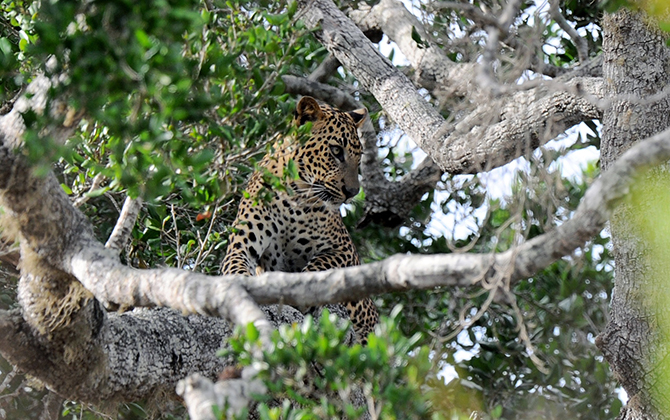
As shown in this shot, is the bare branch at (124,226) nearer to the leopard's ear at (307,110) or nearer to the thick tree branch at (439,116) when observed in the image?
the thick tree branch at (439,116)

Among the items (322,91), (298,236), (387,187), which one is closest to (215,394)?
(298,236)

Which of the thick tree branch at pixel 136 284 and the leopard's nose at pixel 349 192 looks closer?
the thick tree branch at pixel 136 284

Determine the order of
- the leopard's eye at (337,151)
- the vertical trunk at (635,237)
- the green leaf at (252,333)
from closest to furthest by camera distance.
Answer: the green leaf at (252,333) → the vertical trunk at (635,237) → the leopard's eye at (337,151)

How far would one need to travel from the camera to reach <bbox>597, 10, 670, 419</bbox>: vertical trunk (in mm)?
5137

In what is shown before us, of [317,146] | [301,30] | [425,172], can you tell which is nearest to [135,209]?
[301,30]

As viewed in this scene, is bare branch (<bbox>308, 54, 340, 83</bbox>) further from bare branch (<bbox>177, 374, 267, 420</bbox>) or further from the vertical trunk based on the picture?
bare branch (<bbox>177, 374, 267, 420</bbox>)

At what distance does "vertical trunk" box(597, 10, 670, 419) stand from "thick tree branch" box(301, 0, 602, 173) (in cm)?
19

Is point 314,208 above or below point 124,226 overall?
below

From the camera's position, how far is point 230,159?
4414mm

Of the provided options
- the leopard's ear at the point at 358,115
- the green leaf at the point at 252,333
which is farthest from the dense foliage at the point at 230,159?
the leopard's ear at the point at 358,115

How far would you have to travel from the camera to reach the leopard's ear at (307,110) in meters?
7.36

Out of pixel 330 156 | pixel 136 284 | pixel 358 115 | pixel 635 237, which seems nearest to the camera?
pixel 136 284

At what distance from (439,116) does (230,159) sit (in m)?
2.21

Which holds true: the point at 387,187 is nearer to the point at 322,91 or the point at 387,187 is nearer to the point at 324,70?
the point at 322,91
